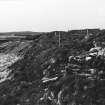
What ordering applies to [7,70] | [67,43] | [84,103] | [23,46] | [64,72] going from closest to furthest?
[84,103], [64,72], [7,70], [67,43], [23,46]

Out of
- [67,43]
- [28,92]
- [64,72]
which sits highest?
[67,43]

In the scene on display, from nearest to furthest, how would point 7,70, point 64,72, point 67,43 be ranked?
point 64,72 < point 7,70 < point 67,43

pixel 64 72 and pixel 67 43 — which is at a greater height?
pixel 67 43

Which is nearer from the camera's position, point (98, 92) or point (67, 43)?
point (98, 92)

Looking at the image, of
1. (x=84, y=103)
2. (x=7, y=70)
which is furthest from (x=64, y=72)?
(x=7, y=70)

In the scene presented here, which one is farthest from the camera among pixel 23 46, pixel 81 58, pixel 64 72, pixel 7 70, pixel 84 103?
pixel 23 46

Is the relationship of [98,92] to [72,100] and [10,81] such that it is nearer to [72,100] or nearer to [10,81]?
[72,100]

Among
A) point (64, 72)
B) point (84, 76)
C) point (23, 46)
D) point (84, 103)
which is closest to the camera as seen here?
point (84, 103)

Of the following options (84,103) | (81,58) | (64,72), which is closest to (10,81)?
(64,72)

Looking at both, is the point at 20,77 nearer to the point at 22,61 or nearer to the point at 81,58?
the point at 22,61
